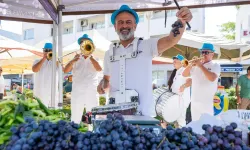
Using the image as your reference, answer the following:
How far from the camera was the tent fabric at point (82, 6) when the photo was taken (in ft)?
11.9

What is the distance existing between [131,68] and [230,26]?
2974 centimetres

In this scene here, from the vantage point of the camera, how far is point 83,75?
4.79 m

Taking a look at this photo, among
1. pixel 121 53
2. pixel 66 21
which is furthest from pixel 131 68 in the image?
pixel 66 21

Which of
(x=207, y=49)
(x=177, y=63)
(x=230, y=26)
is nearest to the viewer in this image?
(x=207, y=49)

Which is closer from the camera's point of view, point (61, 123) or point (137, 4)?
point (61, 123)

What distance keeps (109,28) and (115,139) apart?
27.5 meters

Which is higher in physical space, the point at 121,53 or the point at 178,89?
the point at 121,53

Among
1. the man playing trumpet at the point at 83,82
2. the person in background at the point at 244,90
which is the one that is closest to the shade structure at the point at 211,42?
the person in background at the point at 244,90

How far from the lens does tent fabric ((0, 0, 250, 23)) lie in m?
3.62

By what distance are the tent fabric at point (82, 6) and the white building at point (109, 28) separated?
1543cm

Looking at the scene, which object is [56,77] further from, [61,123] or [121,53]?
[61,123]

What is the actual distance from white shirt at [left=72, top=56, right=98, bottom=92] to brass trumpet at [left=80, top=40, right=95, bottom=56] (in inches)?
8.0

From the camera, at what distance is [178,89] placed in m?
5.58

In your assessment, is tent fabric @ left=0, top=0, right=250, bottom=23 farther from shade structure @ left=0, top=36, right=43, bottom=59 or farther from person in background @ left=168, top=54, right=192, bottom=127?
shade structure @ left=0, top=36, right=43, bottom=59
